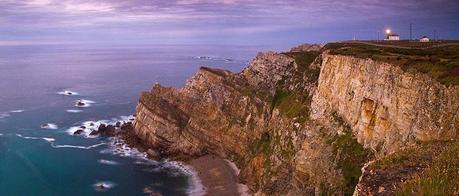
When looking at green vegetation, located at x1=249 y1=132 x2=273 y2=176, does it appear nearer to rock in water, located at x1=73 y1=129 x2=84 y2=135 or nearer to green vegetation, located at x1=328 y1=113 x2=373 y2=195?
green vegetation, located at x1=328 y1=113 x2=373 y2=195

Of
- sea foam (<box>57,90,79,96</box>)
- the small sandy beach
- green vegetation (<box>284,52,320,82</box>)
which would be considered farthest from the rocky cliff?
sea foam (<box>57,90,79,96</box>)

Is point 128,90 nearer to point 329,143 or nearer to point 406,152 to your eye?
point 329,143

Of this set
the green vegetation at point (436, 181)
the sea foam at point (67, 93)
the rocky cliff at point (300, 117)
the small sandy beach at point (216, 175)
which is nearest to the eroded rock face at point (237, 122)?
the rocky cliff at point (300, 117)

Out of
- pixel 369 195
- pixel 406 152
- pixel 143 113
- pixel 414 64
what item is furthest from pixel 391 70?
pixel 143 113

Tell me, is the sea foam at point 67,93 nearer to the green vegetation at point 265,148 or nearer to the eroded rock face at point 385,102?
the green vegetation at point 265,148

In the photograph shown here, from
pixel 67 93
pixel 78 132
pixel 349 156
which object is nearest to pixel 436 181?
pixel 349 156

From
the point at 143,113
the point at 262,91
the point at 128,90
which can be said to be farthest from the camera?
the point at 128,90
